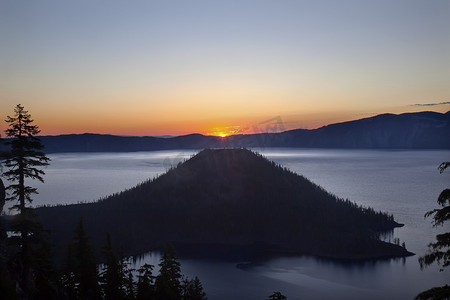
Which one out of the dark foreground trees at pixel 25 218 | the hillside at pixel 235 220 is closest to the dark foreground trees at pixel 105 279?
the dark foreground trees at pixel 25 218

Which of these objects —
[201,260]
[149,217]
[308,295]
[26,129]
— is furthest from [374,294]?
[149,217]

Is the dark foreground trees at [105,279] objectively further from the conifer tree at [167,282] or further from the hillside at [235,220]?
the hillside at [235,220]

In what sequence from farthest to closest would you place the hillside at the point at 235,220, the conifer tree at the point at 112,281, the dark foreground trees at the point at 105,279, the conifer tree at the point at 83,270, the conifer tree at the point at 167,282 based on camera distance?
the hillside at the point at 235,220, the conifer tree at the point at 112,281, the conifer tree at the point at 167,282, the dark foreground trees at the point at 105,279, the conifer tree at the point at 83,270

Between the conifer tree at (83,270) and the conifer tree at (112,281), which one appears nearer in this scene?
the conifer tree at (83,270)

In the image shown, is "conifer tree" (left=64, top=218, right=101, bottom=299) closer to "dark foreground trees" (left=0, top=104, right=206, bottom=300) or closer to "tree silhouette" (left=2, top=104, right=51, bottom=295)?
"dark foreground trees" (left=0, top=104, right=206, bottom=300)

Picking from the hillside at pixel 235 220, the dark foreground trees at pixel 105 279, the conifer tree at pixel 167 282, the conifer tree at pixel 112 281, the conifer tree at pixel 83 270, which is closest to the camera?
the conifer tree at pixel 83 270

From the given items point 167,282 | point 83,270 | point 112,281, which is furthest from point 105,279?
point 167,282

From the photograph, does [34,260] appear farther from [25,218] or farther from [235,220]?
[235,220]

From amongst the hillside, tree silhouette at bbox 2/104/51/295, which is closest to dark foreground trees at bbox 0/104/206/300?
tree silhouette at bbox 2/104/51/295
